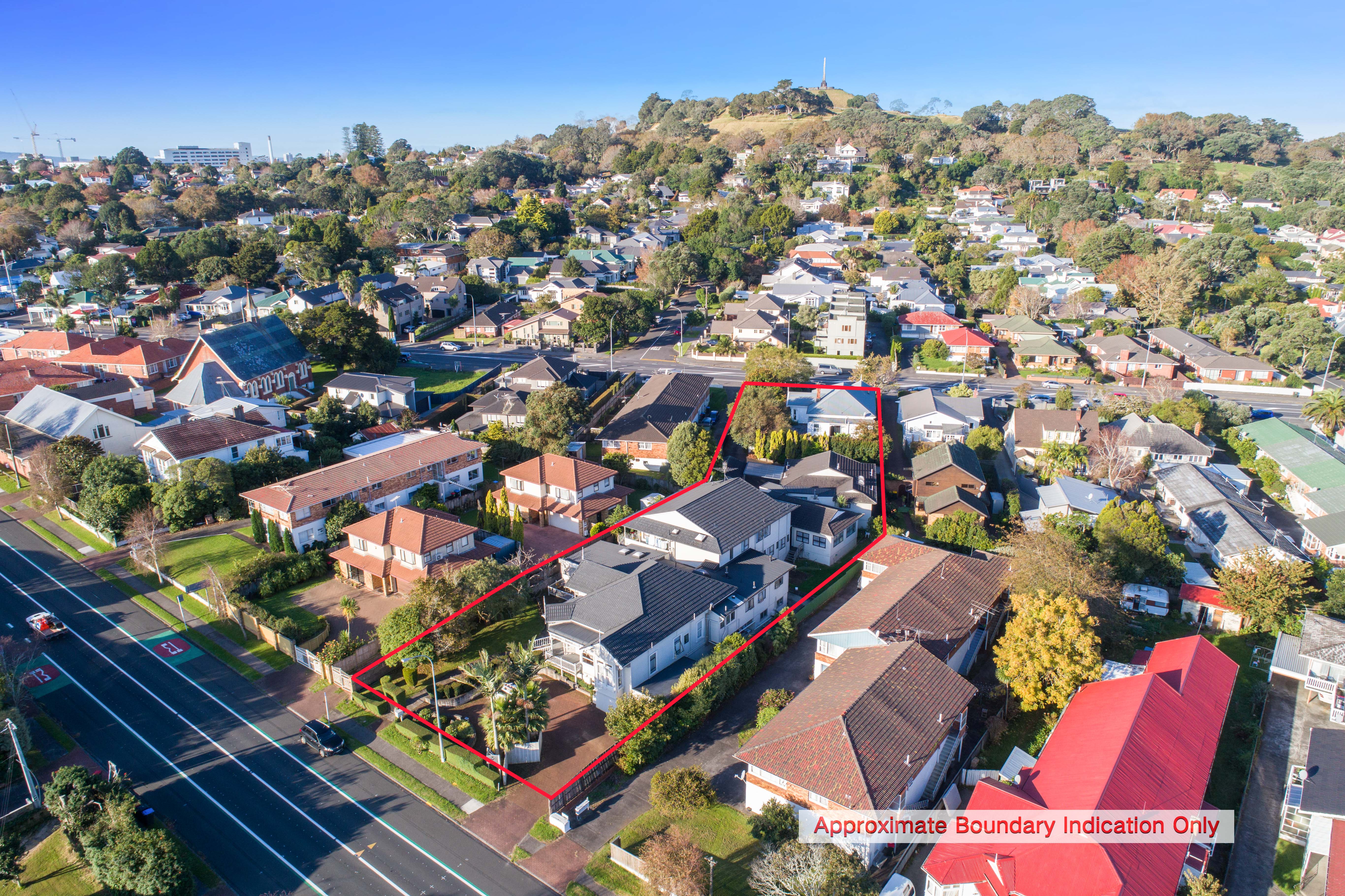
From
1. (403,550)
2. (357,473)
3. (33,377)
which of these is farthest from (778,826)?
(33,377)

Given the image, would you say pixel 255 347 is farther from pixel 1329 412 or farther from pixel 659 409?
pixel 1329 412

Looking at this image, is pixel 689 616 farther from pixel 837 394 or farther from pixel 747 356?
pixel 747 356

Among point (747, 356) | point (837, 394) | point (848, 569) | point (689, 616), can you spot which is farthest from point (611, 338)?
point (689, 616)

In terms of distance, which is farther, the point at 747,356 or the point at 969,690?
the point at 747,356

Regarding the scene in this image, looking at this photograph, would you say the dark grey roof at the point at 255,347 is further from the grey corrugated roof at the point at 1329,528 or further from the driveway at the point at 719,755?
the grey corrugated roof at the point at 1329,528

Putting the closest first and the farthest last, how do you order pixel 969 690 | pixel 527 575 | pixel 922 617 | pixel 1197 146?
pixel 969 690
pixel 922 617
pixel 527 575
pixel 1197 146
